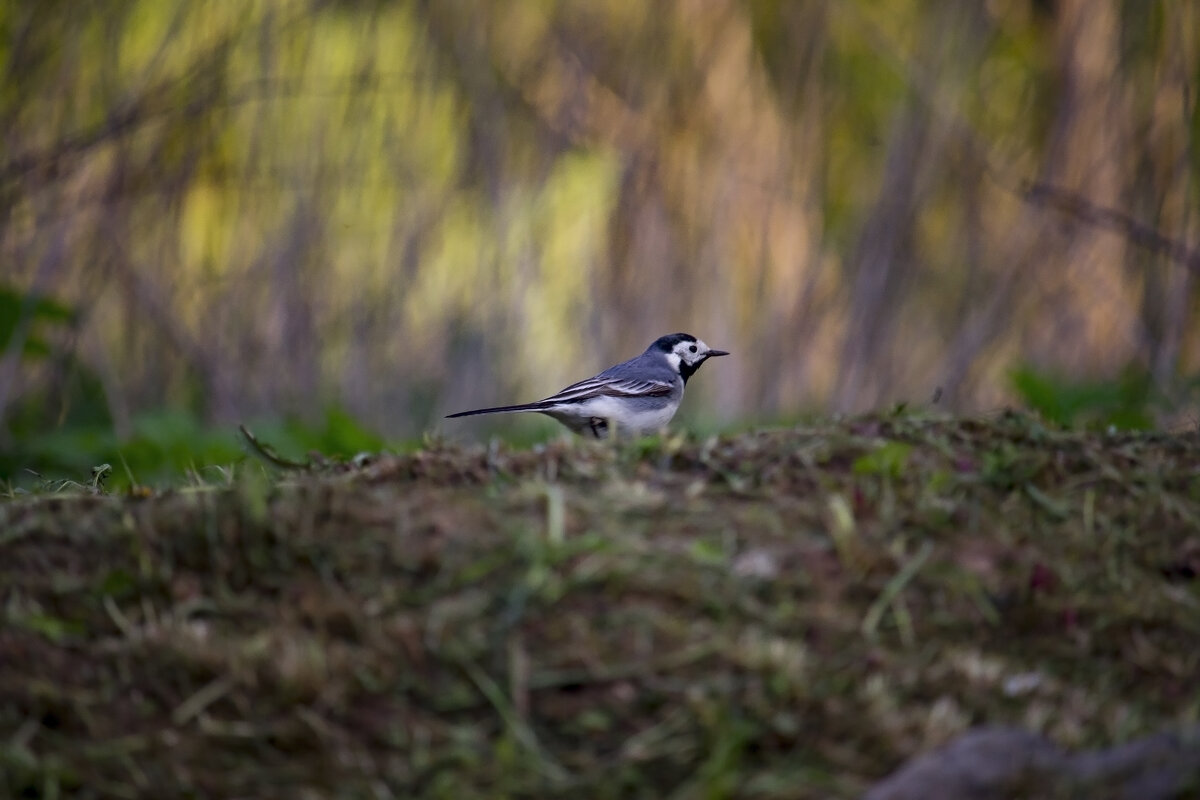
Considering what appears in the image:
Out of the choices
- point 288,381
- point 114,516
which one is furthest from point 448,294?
point 114,516

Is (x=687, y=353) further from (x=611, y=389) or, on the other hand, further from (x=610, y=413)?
(x=610, y=413)

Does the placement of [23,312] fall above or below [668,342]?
above

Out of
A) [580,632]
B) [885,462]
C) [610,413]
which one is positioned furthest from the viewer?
[610,413]

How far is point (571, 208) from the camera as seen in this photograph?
27.9 ft

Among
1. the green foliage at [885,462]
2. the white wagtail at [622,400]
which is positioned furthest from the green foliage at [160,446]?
the green foliage at [885,462]

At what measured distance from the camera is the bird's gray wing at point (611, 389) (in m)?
5.39

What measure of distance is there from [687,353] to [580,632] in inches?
172

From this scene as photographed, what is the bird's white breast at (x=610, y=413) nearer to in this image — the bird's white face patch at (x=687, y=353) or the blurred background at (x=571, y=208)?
the bird's white face patch at (x=687, y=353)

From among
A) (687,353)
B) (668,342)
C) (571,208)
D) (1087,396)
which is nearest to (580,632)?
(668,342)

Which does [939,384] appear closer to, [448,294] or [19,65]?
[448,294]

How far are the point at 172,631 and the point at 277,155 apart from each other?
567cm

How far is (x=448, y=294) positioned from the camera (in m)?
7.98

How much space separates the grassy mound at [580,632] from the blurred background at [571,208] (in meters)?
4.01

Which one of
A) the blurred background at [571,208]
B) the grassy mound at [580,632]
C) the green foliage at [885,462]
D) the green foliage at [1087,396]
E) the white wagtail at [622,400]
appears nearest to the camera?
the grassy mound at [580,632]
